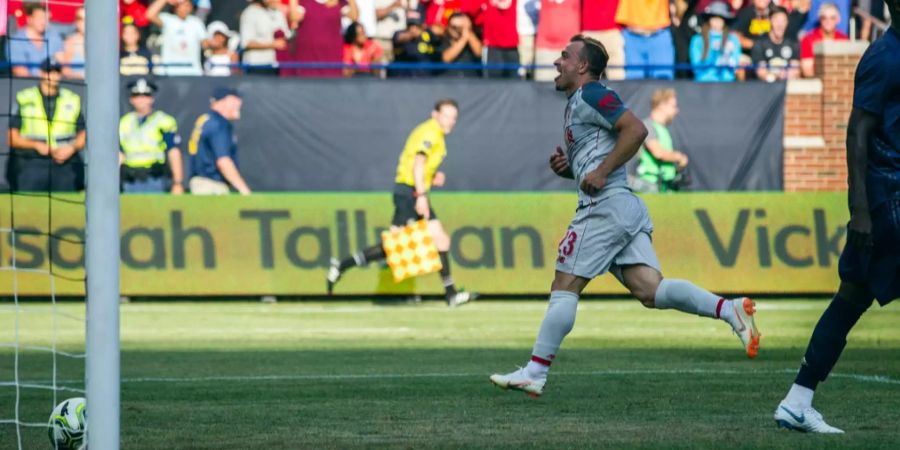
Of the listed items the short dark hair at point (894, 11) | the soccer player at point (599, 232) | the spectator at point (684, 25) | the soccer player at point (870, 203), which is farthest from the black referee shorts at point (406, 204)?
the short dark hair at point (894, 11)

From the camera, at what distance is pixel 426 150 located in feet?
57.7

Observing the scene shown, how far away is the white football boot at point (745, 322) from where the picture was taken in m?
8.38

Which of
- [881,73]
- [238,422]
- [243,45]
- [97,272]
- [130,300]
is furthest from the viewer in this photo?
[243,45]

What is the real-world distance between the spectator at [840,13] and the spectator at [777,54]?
514 mm

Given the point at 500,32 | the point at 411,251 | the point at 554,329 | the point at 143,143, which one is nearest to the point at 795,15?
the point at 500,32

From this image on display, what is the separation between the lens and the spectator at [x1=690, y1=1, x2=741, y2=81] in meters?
22.4

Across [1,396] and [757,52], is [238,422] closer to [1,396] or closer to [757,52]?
[1,396]

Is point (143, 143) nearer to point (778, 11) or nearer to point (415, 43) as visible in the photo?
point (415, 43)

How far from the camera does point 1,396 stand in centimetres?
965

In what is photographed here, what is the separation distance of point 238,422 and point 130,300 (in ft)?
33.5

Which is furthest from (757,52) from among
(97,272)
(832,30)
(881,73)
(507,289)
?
(97,272)

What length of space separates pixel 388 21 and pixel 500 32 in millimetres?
1763

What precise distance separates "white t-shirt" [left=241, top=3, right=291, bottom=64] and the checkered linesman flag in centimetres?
502

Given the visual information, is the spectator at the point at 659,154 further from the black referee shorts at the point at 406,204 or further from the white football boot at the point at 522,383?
the white football boot at the point at 522,383
